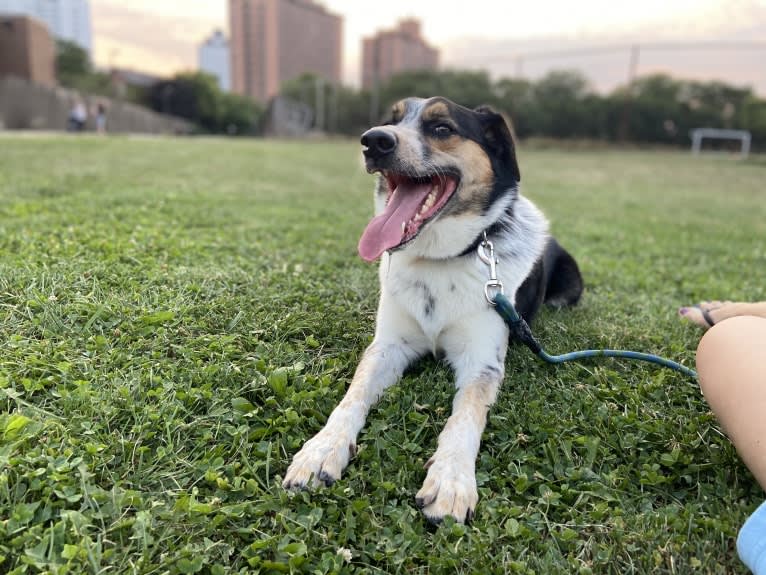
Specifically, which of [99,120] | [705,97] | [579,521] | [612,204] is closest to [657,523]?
[579,521]

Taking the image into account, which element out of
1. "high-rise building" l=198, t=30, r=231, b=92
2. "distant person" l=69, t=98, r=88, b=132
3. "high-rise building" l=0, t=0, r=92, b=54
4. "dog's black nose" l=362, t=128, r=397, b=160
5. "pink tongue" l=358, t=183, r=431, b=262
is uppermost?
"high-rise building" l=198, t=30, r=231, b=92

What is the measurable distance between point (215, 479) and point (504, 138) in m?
2.51

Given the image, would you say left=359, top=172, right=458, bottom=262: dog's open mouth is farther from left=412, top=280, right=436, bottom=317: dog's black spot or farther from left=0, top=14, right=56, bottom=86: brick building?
left=0, top=14, right=56, bottom=86: brick building

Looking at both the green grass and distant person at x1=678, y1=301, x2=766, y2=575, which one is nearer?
distant person at x1=678, y1=301, x2=766, y2=575

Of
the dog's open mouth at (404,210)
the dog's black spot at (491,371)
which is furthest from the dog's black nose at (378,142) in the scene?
the dog's black spot at (491,371)

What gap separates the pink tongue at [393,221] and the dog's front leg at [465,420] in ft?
2.04

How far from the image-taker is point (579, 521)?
205 cm

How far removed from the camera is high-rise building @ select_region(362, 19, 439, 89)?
185 feet

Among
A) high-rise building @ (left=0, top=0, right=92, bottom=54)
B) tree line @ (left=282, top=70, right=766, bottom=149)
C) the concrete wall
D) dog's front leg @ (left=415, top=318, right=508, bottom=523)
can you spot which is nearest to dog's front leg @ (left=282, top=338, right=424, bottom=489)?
dog's front leg @ (left=415, top=318, right=508, bottom=523)

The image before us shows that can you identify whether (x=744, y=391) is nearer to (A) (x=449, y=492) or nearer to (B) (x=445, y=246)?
(A) (x=449, y=492)

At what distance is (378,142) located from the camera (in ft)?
9.33

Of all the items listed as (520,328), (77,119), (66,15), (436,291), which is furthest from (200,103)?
(520,328)

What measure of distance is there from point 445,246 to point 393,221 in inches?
14.1

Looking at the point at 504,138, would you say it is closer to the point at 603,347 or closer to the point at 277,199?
the point at 603,347
